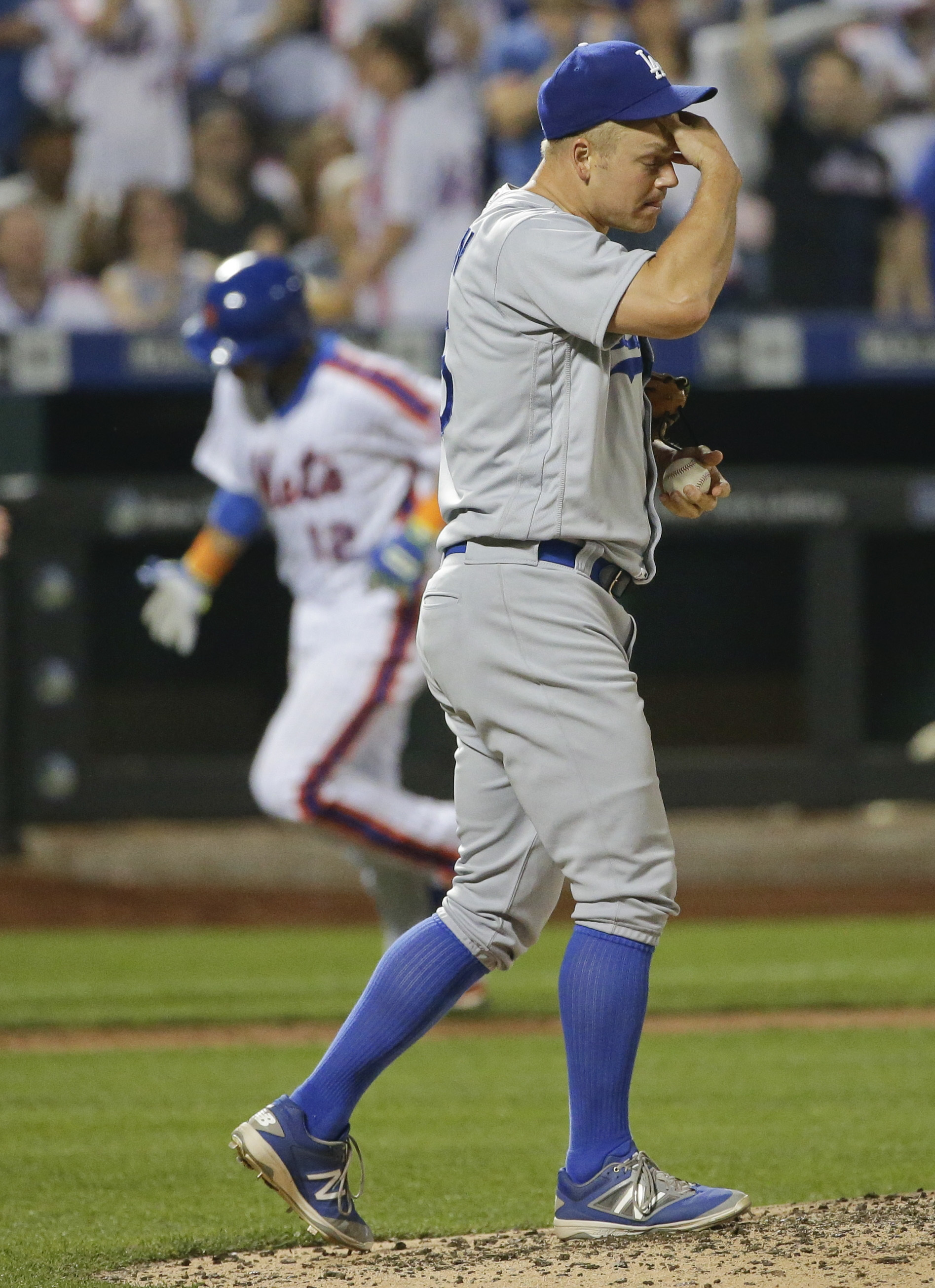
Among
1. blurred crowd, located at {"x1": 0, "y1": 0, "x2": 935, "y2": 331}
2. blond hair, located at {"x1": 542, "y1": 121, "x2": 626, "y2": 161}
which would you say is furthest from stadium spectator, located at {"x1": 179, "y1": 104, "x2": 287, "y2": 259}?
A: blond hair, located at {"x1": 542, "y1": 121, "x2": 626, "y2": 161}

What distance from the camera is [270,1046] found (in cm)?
493

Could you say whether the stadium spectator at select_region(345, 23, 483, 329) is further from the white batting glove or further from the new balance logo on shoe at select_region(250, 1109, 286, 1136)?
the new balance logo on shoe at select_region(250, 1109, 286, 1136)

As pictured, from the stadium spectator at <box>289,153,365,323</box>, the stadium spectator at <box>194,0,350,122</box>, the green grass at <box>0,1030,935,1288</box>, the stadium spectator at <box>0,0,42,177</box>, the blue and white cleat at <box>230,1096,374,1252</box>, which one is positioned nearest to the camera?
the blue and white cleat at <box>230,1096,374,1252</box>

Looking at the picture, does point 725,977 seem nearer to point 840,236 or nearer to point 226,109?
point 840,236

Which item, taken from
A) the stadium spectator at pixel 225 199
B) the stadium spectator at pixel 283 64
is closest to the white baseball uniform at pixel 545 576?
the stadium spectator at pixel 225 199

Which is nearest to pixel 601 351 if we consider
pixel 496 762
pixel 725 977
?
pixel 496 762

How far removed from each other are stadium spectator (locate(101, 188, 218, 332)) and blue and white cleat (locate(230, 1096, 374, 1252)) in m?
6.61

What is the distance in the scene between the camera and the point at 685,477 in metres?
2.86

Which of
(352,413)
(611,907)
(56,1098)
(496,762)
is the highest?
(352,413)

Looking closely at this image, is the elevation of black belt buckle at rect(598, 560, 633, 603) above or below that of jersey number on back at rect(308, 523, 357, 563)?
above

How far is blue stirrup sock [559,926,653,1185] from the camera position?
2619 mm

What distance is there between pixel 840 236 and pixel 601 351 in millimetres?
7132

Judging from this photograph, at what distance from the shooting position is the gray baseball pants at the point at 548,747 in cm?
261

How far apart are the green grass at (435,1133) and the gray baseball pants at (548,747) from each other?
0.64 metres
